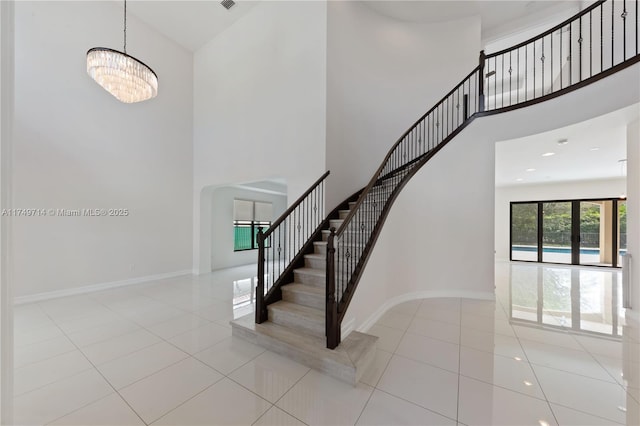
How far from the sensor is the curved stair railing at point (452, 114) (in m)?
2.60

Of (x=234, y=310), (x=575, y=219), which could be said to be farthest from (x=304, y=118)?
(x=575, y=219)

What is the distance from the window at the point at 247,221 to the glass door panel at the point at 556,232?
10107mm

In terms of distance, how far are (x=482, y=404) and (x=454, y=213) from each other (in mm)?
3159

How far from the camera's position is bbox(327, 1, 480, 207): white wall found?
4.32 m

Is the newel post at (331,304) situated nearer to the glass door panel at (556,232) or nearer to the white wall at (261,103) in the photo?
the white wall at (261,103)

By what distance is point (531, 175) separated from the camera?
6.99 meters

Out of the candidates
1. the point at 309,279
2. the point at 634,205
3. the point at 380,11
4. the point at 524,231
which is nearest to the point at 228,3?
the point at 380,11

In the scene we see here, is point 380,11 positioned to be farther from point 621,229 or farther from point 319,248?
point 621,229

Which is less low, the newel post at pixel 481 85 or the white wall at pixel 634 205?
the newel post at pixel 481 85

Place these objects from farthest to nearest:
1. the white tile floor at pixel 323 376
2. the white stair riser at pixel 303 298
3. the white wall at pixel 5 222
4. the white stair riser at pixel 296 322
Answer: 1. the white stair riser at pixel 303 298
2. the white stair riser at pixel 296 322
3. the white tile floor at pixel 323 376
4. the white wall at pixel 5 222

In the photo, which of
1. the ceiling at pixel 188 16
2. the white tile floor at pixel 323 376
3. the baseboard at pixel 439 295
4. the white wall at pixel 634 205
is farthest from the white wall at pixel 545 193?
the ceiling at pixel 188 16

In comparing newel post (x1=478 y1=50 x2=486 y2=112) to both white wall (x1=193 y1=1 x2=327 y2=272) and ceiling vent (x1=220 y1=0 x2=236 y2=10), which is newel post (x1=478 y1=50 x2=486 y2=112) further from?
ceiling vent (x1=220 y1=0 x2=236 y2=10)

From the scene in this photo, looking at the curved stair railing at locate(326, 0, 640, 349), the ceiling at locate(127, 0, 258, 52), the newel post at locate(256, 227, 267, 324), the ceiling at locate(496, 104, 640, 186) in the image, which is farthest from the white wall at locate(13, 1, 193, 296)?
the ceiling at locate(496, 104, 640, 186)

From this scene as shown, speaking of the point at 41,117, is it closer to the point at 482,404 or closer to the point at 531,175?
the point at 482,404
